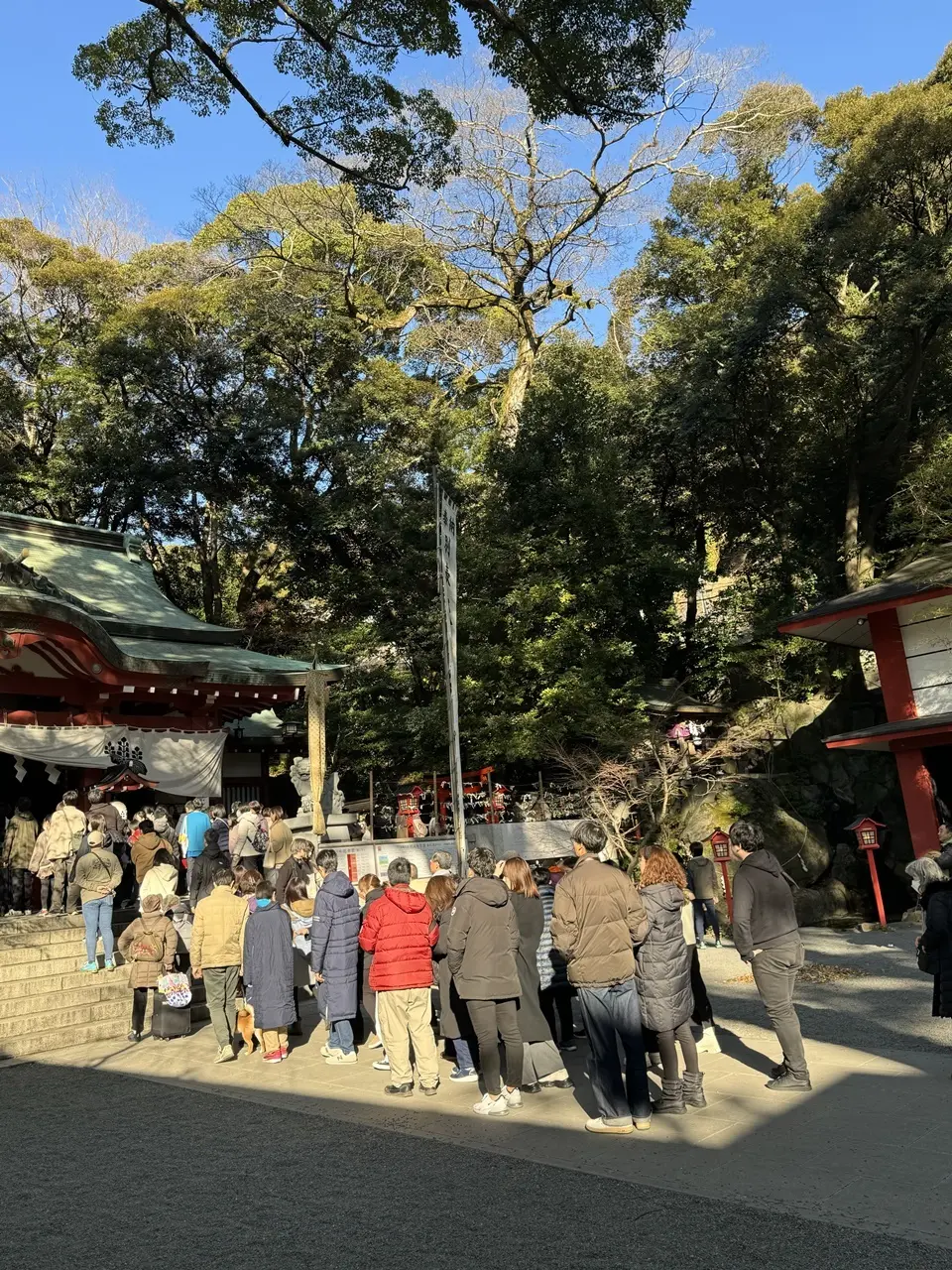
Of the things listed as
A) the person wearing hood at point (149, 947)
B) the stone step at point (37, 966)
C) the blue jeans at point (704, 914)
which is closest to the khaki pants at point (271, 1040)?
the person wearing hood at point (149, 947)

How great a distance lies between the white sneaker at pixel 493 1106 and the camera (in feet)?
17.3

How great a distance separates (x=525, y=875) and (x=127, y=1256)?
3.00m

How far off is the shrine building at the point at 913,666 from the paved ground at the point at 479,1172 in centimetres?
860

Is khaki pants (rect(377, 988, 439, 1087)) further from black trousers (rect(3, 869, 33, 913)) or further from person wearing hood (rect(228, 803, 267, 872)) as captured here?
black trousers (rect(3, 869, 33, 913))

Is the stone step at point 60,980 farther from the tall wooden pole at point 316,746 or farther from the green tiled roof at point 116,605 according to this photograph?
the green tiled roof at point 116,605

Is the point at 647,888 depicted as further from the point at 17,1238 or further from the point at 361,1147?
the point at 17,1238

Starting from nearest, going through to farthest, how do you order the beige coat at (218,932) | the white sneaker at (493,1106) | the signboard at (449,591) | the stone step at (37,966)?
1. the white sneaker at (493,1106)
2. the beige coat at (218,932)
3. the stone step at (37,966)
4. the signboard at (449,591)

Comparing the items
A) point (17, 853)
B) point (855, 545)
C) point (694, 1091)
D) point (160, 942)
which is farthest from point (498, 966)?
point (855, 545)

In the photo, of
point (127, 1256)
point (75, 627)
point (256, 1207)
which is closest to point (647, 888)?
point (256, 1207)

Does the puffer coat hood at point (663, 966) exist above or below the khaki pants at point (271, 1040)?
above

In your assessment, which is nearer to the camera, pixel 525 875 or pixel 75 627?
pixel 525 875

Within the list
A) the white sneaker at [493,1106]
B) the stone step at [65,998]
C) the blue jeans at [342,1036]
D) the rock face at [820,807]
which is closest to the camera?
the white sneaker at [493,1106]

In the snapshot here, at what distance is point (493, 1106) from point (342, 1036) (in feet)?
6.56

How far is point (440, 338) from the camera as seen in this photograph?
1107 inches
